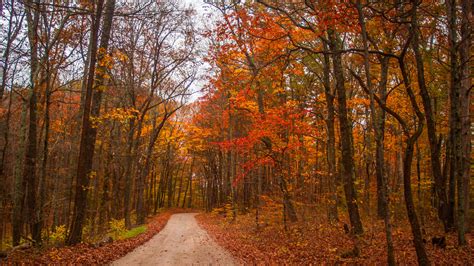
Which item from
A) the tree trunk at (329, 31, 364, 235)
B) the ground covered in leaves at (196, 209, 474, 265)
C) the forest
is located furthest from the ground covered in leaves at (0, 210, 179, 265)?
the tree trunk at (329, 31, 364, 235)

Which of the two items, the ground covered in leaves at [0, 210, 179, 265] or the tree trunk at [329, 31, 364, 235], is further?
the tree trunk at [329, 31, 364, 235]

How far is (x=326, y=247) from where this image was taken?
10.4 metres

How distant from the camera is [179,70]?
21.2 metres

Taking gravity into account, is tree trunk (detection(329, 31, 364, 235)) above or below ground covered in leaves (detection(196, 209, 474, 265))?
above

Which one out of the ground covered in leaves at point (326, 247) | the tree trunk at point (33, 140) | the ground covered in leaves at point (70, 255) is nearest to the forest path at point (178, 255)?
the ground covered in leaves at point (70, 255)

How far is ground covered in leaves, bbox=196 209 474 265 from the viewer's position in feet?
27.4

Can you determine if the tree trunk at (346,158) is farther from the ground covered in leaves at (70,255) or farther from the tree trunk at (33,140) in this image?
the tree trunk at (33,140)

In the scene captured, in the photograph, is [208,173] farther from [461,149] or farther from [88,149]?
[461,149]

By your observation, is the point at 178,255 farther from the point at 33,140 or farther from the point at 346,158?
the point at 33,140

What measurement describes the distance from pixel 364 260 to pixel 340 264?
0.62 meters

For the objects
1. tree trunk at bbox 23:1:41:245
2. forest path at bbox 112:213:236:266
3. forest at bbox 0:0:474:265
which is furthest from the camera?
tree trunk at bbox 23:1:41:245

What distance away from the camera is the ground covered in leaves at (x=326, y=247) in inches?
329

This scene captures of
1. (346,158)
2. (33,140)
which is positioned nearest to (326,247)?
(346,158)

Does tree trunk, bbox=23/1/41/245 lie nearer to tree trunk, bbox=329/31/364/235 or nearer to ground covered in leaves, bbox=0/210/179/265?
ground covered in leaves, bbox=0/210/179/265
